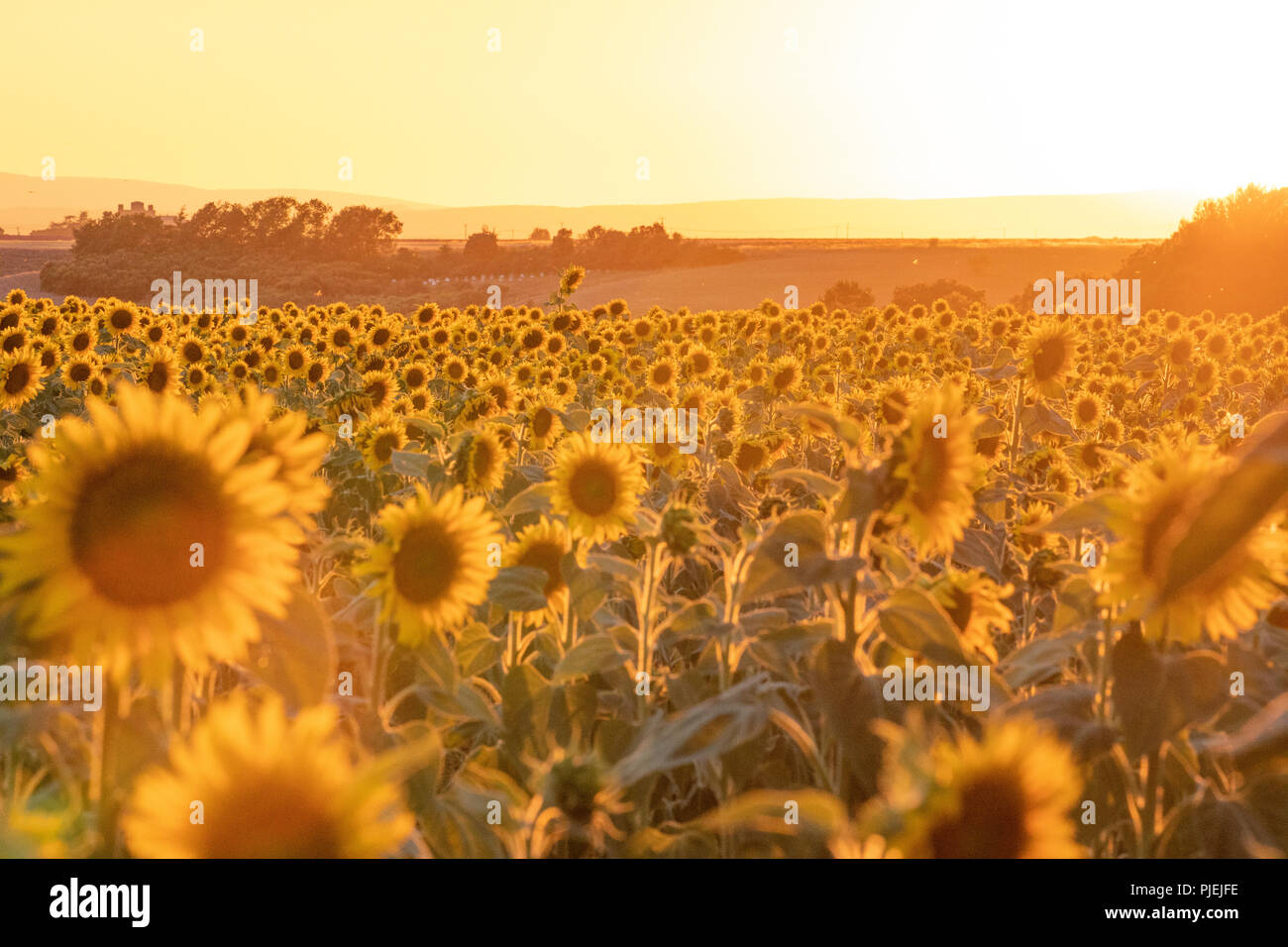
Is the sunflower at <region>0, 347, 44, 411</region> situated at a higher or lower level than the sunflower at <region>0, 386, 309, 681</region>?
higher

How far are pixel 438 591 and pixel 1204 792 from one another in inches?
68.9

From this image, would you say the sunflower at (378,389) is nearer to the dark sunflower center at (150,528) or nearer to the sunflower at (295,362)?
the sunflower at (295,362)

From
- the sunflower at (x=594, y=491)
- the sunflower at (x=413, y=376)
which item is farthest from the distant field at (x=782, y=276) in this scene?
the sunflower at (x=594, y=491)

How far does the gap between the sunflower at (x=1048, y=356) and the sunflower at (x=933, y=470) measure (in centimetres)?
531

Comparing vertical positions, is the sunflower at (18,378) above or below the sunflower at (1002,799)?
above

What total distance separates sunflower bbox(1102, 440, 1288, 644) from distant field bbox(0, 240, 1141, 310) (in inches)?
1358

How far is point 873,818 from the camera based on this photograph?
1218 mm

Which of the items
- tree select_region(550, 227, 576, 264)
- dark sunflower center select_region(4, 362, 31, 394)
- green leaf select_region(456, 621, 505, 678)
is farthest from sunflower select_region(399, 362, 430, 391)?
tree select_region(550, 227, 576, 264)

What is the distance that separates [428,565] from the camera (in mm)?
2482

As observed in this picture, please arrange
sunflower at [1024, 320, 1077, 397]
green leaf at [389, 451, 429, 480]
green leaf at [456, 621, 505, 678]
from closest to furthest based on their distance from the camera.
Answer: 1. green leaf at [456, 621, 505, 678]
2. green leaf at [389, 451, 429, 480]
3. sunflower at [1024, 320, 1077, 397]

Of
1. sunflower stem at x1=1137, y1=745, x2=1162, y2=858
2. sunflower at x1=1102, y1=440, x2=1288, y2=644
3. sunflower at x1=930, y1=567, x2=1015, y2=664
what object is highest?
sunflower at x1=1102, y1=440, x2=1288, y2=644

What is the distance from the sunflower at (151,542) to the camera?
64.6 inches

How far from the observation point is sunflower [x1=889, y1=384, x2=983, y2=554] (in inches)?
82.7

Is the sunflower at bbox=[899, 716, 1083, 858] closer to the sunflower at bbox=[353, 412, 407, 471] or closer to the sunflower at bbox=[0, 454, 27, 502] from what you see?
the sunflower at bbox=[0, 454, 27, 502]
